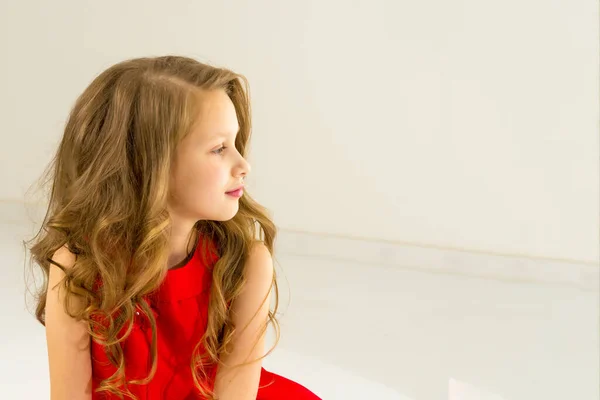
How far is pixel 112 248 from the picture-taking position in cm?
141

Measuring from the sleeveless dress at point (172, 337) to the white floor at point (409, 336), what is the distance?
2.62 ft

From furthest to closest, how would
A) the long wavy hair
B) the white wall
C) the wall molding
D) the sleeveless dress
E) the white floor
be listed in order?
the wall molding, the white wall, the white floor, the sleeveless dress, the long wavy hair

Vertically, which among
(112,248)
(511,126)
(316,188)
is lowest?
(316,188)

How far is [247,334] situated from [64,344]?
12.4 inches

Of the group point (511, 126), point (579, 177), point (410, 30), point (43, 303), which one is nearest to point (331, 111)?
point (410, 30)

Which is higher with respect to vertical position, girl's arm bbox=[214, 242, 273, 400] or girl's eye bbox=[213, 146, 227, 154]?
girl's eye bbox=[213, 146, 227, 154]

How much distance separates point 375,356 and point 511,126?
1.22 m

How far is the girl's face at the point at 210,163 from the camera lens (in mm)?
1388

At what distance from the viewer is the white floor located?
2.40m

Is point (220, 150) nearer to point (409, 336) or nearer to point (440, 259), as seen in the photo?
point (409, 336)

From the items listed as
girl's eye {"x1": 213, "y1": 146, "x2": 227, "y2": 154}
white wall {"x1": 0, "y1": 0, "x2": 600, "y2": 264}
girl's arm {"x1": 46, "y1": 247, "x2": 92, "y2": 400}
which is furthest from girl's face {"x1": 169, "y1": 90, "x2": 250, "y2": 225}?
white wall {"x1": 0, "y1": 0, "x2": 600, "y2": 264}

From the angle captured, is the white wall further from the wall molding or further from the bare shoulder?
the bare shoulder

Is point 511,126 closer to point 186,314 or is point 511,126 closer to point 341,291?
point 341,291

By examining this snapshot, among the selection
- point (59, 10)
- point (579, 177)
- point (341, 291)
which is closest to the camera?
point (341, 291)
